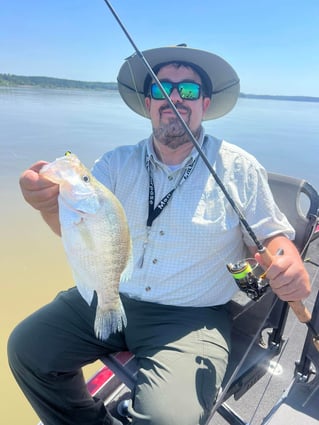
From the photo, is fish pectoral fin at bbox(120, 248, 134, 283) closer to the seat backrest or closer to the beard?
the beard

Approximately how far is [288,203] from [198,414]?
4.29 ft

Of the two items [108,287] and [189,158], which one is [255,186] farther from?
[108,287]

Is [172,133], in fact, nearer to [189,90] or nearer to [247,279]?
[189,90]

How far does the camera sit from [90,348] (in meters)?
2.07

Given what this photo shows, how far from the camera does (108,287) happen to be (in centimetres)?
150

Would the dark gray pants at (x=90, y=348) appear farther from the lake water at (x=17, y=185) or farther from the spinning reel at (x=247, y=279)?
the lake water at (x=17, y=185)

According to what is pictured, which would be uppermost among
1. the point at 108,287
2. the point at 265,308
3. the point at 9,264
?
the point at 108,287

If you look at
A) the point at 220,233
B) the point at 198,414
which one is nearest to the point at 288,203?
the point at 220,233

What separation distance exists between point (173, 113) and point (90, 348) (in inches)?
56.4

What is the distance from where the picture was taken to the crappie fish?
1347 mm

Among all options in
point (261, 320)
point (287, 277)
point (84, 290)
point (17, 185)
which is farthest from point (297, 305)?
point (17, 185)

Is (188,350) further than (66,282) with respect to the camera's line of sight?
No

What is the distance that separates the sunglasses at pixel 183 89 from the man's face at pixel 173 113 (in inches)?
0.8

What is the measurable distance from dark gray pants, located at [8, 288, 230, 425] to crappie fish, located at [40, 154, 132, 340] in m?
0.57
